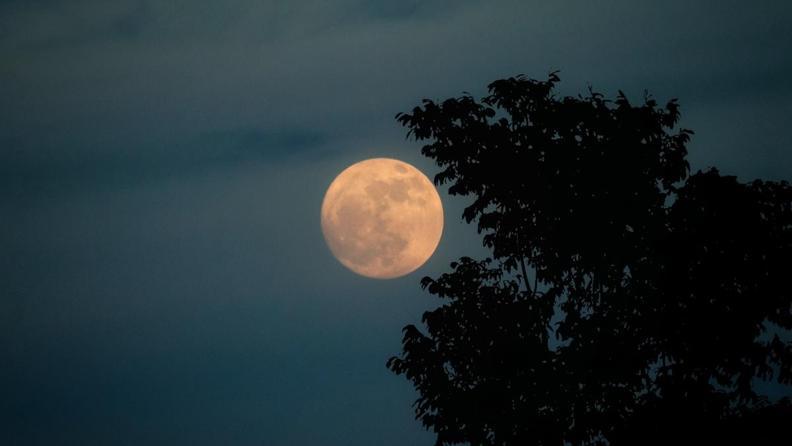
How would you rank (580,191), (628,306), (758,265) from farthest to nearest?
1. (580,191)
2. (628,306)
3. (758,265)

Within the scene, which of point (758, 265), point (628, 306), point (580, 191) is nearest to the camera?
point (758, 265)

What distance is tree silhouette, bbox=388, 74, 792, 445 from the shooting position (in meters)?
22.1

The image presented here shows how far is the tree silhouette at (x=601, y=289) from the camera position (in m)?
22.1

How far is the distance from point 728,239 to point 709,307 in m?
1.79

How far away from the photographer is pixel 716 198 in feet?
73.9

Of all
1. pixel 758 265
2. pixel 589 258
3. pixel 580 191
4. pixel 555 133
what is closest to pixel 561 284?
pixel 589 258

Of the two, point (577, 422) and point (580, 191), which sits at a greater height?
point (580, 191)

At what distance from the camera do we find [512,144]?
26938 millimetres

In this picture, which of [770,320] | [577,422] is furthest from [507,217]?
[770,320]

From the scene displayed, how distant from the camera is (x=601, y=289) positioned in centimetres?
2633

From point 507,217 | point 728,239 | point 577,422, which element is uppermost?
point 507,217

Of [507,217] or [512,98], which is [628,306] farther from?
[512,98]

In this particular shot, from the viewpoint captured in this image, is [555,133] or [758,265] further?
[555,133]

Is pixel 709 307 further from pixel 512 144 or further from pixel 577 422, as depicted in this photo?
pixel 512 144
